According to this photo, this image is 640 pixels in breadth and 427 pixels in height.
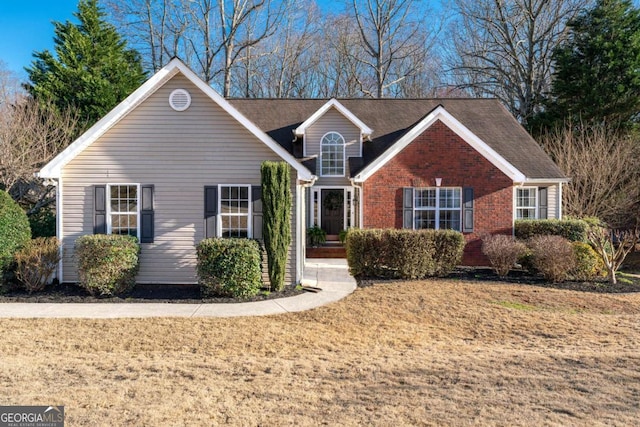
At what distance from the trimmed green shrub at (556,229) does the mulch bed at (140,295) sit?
26.3 ft

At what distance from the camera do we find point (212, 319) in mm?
7551

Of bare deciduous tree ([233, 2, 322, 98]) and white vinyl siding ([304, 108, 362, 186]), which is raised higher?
bare deciduous tree ([233, 2, 322, 98])

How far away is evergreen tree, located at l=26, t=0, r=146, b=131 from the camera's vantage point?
20188 millimetres

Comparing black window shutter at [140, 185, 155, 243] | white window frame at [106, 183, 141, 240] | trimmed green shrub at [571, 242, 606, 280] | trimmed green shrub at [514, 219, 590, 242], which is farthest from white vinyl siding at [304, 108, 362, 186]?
trimmed green shrub at [571, 242, 606, 280]

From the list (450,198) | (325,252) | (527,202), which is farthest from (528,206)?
(325,252)

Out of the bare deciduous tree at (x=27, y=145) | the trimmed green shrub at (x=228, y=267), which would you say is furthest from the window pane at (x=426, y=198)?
the bare deciduous tree at (x=27, y=145)

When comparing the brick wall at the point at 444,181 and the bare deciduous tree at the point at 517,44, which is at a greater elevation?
the bare deciduous tree at the point at 517,44

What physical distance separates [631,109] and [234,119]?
2159 centimetres

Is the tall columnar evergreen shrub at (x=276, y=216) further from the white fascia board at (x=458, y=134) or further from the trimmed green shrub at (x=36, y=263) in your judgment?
the trimmed green shrub at (x=36, y=263)

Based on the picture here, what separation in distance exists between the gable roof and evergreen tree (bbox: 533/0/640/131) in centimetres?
1826

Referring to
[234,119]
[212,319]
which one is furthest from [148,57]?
[212,319]

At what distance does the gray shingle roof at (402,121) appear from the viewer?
52.0 ft

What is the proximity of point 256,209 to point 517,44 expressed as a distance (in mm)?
24287

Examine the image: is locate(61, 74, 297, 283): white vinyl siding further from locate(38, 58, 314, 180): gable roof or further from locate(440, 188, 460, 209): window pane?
locate(440, 188, 460, 209): window pane
